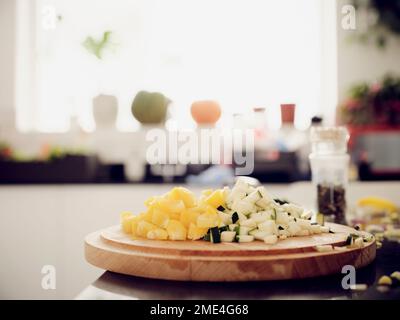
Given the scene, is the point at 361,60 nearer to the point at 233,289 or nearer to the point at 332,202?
the point at 332,202

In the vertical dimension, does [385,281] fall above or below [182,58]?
below

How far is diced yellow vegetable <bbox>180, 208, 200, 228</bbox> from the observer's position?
2.72 feet

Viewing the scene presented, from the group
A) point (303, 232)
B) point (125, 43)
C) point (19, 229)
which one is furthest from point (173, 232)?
point (125, 43)

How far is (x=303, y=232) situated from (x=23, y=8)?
260cm

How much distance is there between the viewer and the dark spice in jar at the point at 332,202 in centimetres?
127

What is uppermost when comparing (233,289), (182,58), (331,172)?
(182,58)

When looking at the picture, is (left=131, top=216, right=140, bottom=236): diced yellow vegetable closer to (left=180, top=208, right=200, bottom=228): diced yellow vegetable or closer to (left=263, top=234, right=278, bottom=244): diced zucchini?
(left=180, top=208, right=200, bottom=228): diced yellow vegetable

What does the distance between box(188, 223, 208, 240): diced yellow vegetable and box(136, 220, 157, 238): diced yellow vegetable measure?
0.22ft

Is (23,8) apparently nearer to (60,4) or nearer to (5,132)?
(60,4)

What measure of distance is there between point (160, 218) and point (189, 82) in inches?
88.9

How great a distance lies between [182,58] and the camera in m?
3.04

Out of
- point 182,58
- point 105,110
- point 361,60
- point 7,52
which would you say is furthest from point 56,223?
point 361,60
